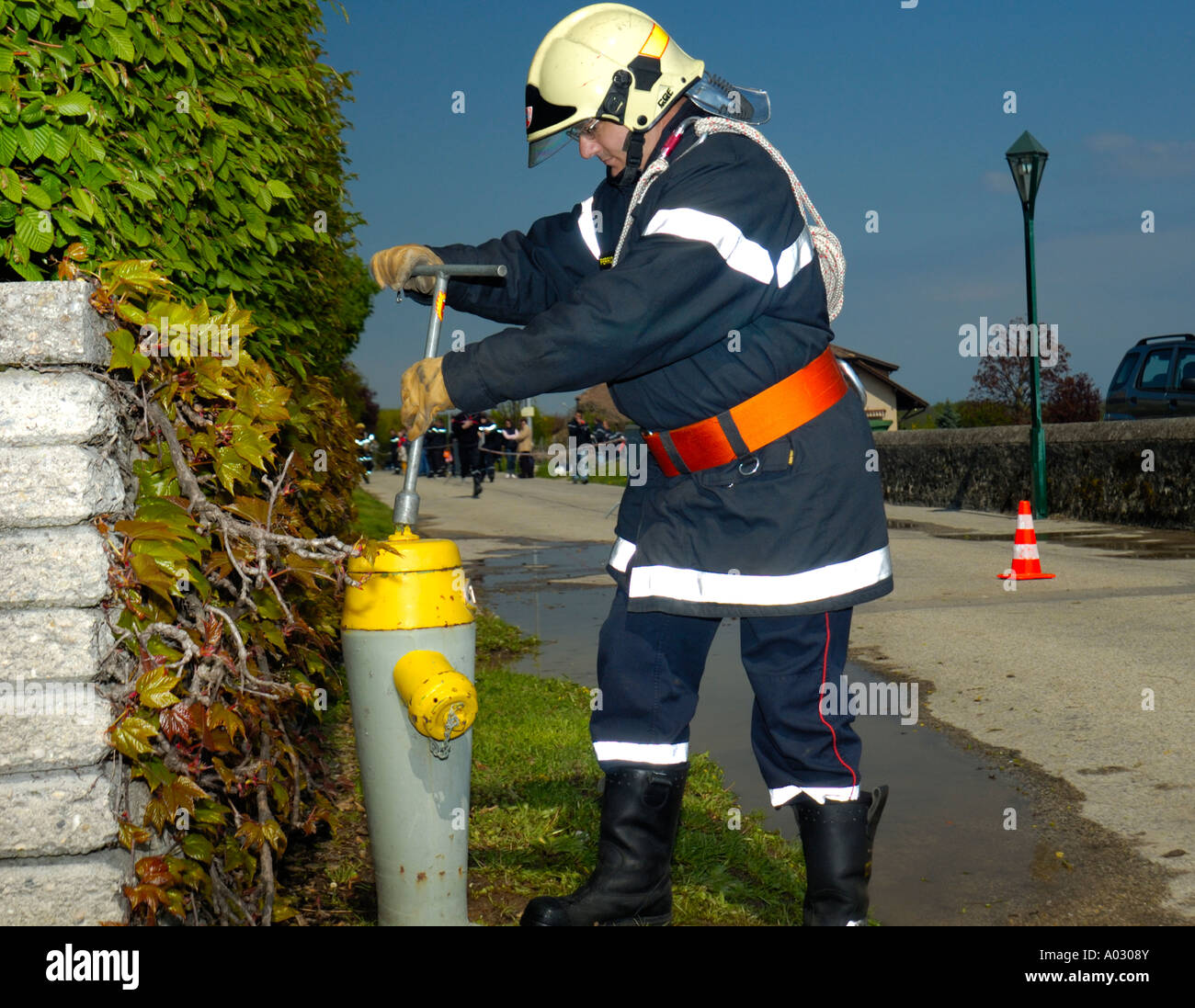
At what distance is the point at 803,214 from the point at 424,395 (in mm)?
1050

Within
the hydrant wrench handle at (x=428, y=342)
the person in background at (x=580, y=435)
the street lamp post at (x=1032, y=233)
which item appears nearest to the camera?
the hydrant wrench handle at (x=428, y=342)

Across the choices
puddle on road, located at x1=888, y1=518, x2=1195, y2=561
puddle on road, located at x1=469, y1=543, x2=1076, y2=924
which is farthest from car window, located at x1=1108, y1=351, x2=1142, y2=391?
puddle on road, located at x1=469, y1=543, x2=1076, y2=924

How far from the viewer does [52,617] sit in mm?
2184

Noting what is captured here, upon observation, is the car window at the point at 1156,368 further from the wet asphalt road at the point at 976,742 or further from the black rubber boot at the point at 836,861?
the black rubber boot at the point at 836,861

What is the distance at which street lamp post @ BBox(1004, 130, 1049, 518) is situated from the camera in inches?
563

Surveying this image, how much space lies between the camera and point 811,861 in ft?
9.06

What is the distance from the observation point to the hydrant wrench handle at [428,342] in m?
2.61

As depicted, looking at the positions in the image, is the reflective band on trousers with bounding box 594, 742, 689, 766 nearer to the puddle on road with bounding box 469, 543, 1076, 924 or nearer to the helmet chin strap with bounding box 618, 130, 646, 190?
the puddle on road with bounding box 469, 543, 1076, 924

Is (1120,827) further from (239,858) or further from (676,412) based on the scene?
(239,858)

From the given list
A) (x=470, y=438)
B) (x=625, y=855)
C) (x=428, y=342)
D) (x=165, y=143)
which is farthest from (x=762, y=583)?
(x=470, y=438)

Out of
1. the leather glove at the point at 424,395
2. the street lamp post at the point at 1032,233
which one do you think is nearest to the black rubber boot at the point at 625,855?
the leather glove at the point at 424,395

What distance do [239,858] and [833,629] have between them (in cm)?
141

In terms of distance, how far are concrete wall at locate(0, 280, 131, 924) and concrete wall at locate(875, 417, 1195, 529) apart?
12464 millimetres
